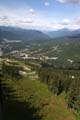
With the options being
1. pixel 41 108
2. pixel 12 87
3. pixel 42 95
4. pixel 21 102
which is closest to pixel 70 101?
pixel 41 108

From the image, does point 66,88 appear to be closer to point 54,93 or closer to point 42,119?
point 54,93

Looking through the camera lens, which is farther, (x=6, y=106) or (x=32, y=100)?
(x=32, y=100)

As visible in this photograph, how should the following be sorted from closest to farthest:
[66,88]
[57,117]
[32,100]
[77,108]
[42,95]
A: 1. [57,117]
2. [77,108]
3. [32,100]
4. [42,95]
5. [66,88]

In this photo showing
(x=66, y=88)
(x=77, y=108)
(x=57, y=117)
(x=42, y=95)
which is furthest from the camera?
(x=66, y=88)

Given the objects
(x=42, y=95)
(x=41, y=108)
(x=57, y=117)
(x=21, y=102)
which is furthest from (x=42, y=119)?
(x=42, y=95)

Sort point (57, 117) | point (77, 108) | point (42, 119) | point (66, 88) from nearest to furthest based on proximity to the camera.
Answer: point (42, 119) → point (57, 117) → point (77, 108) → point (66, 88)

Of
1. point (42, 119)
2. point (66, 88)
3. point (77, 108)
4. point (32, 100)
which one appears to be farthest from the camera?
point (66, 88)

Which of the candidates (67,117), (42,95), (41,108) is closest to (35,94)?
(42,95)

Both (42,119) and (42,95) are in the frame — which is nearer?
(42,119)

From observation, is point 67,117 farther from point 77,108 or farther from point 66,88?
point 66,88
